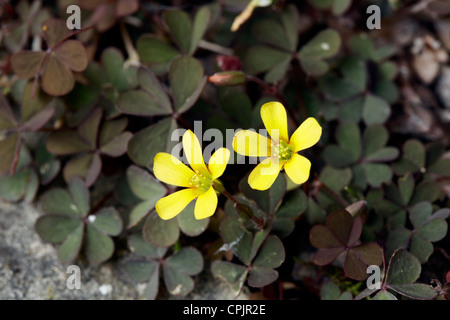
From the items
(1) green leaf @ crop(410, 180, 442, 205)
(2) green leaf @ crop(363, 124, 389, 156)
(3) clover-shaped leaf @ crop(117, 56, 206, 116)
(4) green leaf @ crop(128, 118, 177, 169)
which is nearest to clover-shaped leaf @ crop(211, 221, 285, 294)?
(4) green leaf @ crop(128, 118, 177, 169)

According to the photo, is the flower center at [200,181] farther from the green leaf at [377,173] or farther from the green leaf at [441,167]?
the green leaf at [441,167]

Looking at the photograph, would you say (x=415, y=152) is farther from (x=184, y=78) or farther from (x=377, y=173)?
(x=184, y=78)

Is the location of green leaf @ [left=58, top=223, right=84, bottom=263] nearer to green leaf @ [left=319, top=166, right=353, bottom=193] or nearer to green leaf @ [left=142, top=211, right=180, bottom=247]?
green leaf @ [left=142, top=211, right=180, bottom=247]

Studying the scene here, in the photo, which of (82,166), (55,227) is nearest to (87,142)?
(82,166)

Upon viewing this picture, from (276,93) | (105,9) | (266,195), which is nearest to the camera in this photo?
(266,195)

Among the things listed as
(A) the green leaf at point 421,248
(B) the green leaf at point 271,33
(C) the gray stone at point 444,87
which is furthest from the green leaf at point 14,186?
(C) the gray stone at point 444,87
